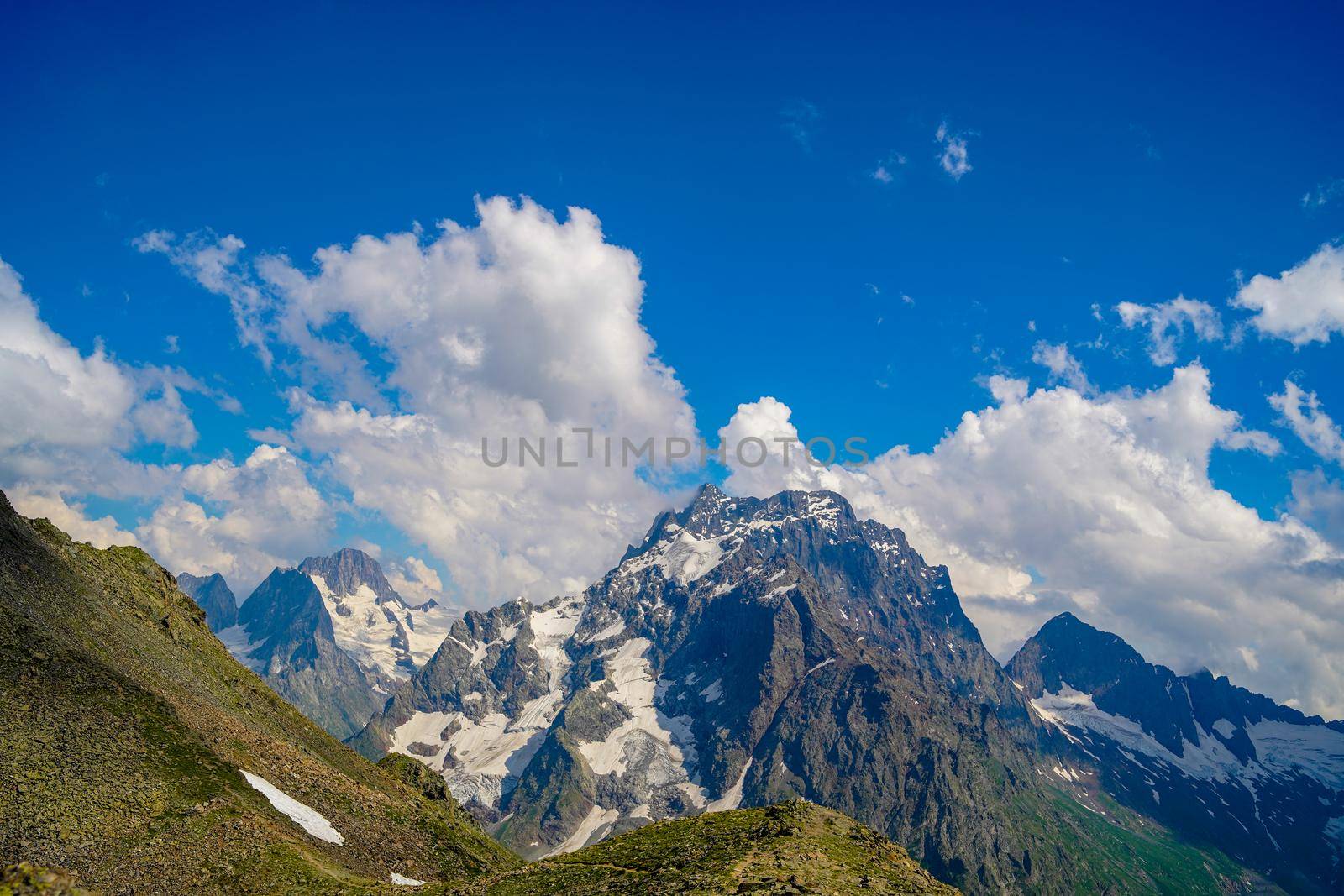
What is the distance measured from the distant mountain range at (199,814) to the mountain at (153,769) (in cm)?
20

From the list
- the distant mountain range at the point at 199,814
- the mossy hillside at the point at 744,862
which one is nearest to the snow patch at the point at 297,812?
the distant mountain range at the point at 199,814

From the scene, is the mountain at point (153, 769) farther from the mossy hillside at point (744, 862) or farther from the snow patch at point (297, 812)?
the mossy hillside at point (744, 862)

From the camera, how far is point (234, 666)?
405ft

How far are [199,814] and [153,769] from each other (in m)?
8.34

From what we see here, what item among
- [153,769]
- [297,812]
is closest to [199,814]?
[153,769]

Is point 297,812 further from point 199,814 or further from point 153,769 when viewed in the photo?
point 153,769

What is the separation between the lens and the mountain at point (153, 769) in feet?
196

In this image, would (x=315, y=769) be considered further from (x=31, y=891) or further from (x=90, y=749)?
(x=31, y=891)

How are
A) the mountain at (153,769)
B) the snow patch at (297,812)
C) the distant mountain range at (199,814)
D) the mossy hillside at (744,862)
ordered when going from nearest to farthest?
the mossy hillside at (744,862), the distant mountain range at (199,814), the mountain at (153,769), the snow patch at (297,812)

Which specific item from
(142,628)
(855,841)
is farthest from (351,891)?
(142,628)

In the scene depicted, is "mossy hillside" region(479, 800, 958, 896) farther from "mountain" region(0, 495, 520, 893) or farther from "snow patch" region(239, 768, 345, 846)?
"snow patch" region(239, 768, 345, 846)

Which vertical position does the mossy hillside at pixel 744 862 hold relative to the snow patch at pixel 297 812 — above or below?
above

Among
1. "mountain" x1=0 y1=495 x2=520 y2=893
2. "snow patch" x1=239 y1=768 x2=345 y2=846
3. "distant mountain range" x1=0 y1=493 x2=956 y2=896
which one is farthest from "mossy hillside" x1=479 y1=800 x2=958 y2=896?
"snow patch" x1=239 y1=768 x2=345 y2=846

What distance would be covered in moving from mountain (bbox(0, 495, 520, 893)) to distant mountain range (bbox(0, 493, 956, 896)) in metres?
0.20
